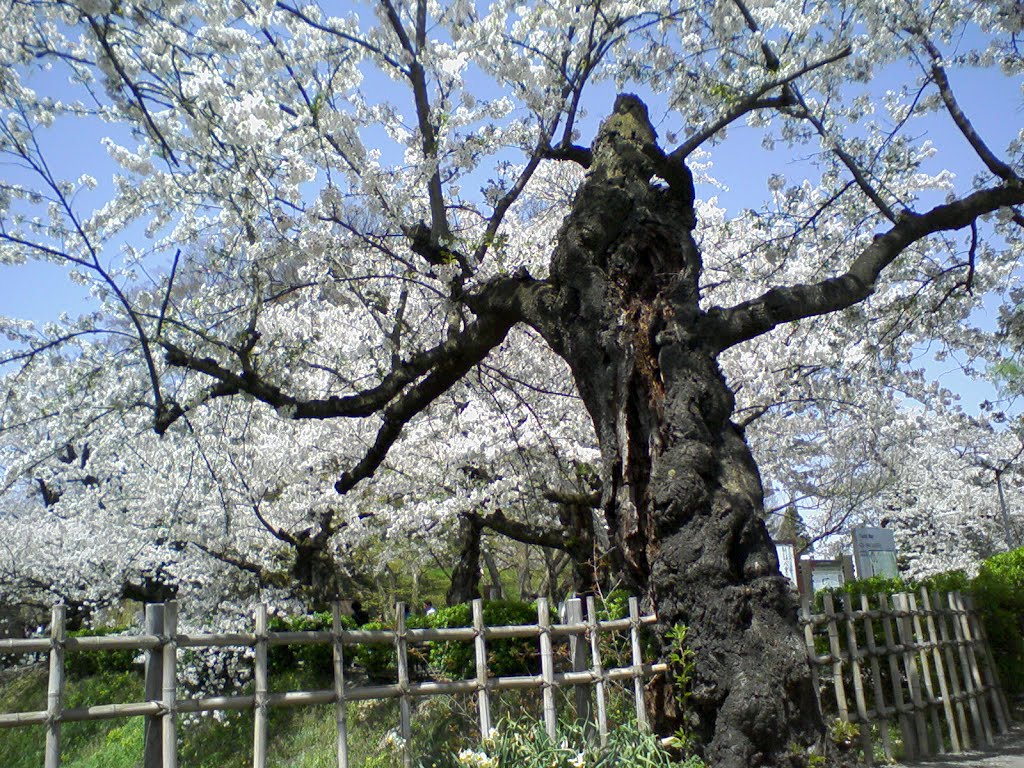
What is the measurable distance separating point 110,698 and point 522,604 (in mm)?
7577

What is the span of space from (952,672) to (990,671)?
3.43 ft

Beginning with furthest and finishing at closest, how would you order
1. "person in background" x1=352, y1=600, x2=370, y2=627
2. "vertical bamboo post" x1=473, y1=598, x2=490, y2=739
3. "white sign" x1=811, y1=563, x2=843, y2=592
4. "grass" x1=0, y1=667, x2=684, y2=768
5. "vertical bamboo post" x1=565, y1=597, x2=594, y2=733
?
1. "white sign" x1=811, y1=563, x2=843, y2=592
2. "person in background" x1=352, y1=600, x2=370, y2=627
3. "grass" x1=0, y1=667, x2=684, y2=768
4. "vertical bamboo post" x1=565, y1=597, x2=594, y2=733
5. "vertical bamboo post" x1=473, y1=598, x2=490, y2=739

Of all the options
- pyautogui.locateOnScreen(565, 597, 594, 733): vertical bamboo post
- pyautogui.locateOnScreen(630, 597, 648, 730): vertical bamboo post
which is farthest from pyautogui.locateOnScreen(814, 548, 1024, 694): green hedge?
pyautogui.locateOnScreen(565, 597, 594, 733): vertical bamboo post

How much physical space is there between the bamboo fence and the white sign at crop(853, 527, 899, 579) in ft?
11.1

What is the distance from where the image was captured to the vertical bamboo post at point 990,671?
8.13 m

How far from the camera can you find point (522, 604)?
12.4 metres

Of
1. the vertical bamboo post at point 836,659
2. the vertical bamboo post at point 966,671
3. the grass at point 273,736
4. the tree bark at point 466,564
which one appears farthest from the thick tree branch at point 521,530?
the vertical bamboo post at point 836,659

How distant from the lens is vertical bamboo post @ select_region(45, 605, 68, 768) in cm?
368

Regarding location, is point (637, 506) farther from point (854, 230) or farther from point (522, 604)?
point (522, 604)

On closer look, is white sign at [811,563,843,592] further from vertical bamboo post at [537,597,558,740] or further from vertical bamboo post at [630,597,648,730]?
vertical bamboo post at [537,597,558,740]

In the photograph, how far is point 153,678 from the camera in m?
3.95

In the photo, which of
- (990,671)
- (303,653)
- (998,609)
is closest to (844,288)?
(990,671)

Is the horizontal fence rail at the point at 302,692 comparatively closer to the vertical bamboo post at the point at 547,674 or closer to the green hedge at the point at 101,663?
the vertical bamboo post at the point at 547,674

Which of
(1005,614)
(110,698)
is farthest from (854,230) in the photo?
(110,698)
